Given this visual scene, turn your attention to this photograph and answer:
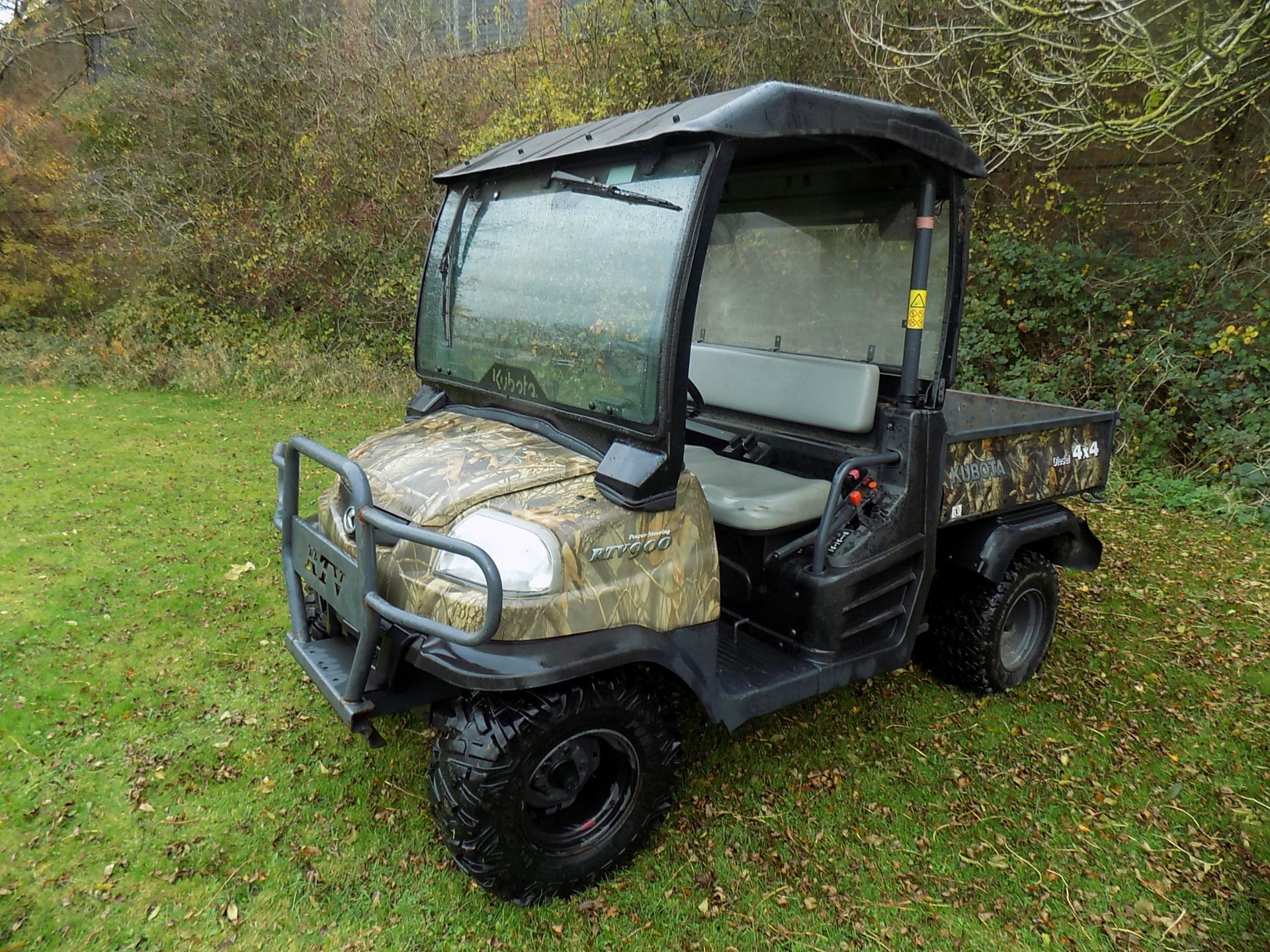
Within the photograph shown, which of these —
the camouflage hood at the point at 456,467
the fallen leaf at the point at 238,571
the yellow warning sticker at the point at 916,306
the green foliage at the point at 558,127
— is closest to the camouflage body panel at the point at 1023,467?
the yellow warning sticker at the point at 916,306

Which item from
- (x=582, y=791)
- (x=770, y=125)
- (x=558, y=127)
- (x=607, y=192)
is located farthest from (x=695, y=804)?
(x=558, y=127)

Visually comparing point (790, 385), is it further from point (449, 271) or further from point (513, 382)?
point (449, 271)

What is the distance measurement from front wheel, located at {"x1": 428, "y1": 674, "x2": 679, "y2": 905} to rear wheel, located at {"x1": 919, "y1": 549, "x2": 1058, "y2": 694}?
5.49ft

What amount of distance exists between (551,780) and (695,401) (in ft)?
6.55

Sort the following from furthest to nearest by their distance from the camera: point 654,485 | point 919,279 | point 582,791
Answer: point 919,279
point 582,791
point 654,485

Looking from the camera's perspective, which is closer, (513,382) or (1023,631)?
(513,382)

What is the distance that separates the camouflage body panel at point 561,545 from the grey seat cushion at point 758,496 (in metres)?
0.34

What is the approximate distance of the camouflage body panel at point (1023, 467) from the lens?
10.7 ft

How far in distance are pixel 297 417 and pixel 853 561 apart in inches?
282

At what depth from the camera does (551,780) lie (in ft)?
8.27

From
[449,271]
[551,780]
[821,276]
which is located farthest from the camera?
[821,276]

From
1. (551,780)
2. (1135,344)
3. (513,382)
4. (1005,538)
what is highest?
(513,382)

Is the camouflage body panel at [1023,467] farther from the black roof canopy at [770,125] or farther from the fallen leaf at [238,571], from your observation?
the fallen leaf at [238,571]

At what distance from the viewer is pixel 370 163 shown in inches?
420
